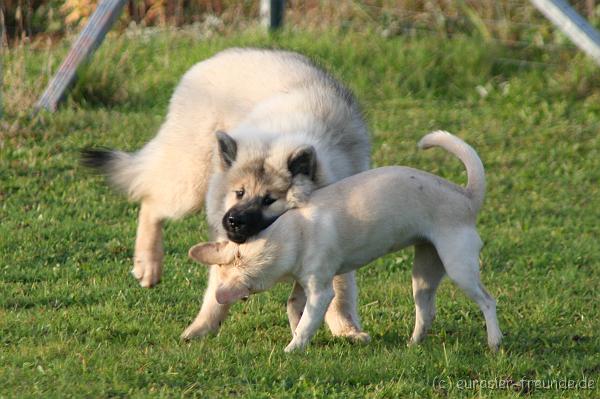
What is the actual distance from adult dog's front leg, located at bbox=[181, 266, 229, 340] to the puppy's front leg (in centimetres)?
61

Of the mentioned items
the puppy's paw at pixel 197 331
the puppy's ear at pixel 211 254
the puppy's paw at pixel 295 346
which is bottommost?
the puppy's paw at pixel 197 331

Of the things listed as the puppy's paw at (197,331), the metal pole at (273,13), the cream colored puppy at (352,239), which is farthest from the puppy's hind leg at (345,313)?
the metal pole at (273,13)

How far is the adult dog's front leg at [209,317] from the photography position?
5551mm

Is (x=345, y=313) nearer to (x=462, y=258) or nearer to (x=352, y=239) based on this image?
(x=352, y=239)

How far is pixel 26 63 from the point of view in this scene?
418 inches

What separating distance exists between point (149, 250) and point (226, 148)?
3.98ft

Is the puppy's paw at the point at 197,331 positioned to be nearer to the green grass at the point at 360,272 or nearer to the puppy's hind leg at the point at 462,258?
the green grass at the point at 360,272

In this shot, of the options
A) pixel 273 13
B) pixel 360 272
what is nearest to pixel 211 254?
pixel 360 272

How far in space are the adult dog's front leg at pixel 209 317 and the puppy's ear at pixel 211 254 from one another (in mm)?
470

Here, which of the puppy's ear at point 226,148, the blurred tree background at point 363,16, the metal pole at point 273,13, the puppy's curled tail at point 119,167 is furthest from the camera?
the blurred tree background at point 363,16

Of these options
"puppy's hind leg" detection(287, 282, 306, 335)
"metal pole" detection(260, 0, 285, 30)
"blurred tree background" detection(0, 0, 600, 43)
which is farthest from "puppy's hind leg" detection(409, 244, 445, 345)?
"blurred tree background" detection(0, 0, 600, 43)

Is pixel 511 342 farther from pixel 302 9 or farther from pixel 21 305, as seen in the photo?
pixel 302 9

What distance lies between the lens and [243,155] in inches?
210

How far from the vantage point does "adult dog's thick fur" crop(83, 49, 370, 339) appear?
5.23 metres
